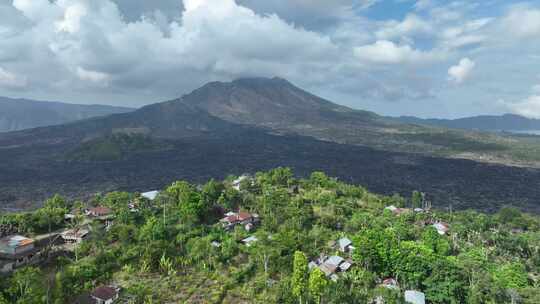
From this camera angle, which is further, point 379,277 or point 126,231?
point 126,231

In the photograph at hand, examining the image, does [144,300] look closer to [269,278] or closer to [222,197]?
[269,278]

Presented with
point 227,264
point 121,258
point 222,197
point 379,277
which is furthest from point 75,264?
point 379,277

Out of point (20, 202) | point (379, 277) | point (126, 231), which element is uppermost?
point (126, 231)

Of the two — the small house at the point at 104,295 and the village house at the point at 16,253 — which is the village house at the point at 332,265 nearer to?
the small house at the point at 104,295

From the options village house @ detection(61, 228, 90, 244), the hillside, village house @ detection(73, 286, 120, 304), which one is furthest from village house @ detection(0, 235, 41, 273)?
the hillside

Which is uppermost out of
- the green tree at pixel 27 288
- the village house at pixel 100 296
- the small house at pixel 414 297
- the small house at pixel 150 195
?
the green tree at pixel 27 288

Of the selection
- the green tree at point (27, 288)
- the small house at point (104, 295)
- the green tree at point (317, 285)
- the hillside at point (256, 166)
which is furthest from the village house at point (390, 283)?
the hillside at point (256, 166)
